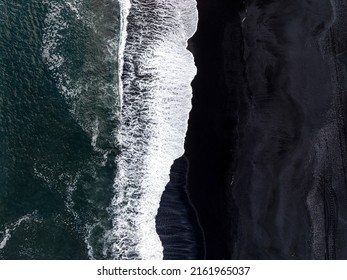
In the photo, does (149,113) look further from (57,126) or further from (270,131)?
(270,131)

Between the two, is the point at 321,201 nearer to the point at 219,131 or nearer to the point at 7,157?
the point at 219,131

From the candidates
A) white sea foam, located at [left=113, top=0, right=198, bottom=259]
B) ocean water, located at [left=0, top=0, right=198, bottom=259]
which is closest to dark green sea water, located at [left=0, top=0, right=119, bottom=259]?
ocean water, located at [left=0, top=0, right=198, bottom=259]

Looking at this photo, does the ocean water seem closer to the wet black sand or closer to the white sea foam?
the white sea foam

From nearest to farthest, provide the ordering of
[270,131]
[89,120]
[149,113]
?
1. [270,131]
2. [89,120]
3. [149,113]

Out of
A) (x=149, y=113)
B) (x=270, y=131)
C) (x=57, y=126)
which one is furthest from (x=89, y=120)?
(x=270, y=131)

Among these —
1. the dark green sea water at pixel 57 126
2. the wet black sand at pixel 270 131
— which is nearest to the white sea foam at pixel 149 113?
the dark green sea water at pixel 57 126

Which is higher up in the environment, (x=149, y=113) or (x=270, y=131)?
(x=149, y=113)

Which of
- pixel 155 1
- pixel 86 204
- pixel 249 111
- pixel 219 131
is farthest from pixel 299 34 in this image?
pixel 86 204
